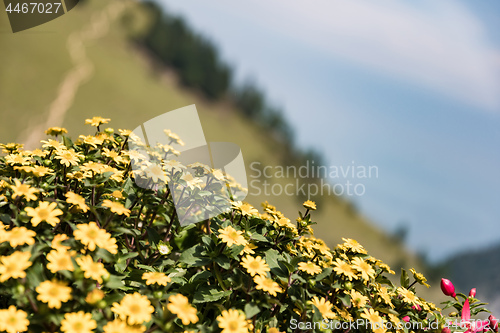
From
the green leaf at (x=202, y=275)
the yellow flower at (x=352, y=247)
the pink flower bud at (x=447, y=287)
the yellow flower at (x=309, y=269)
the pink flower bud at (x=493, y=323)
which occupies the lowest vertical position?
the pink flower bud at (x=493, y=323)

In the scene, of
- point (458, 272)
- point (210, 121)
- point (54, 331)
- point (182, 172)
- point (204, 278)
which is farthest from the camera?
point (210, 121)

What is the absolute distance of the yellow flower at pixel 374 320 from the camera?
141 cm

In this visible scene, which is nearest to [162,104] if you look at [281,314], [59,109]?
[59,109]

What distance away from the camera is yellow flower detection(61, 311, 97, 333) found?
98cm

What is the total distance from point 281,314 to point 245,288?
0.81 ft

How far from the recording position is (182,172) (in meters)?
1.71

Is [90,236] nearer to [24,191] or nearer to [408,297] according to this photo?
[24,191]

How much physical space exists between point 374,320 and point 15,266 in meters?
1.23

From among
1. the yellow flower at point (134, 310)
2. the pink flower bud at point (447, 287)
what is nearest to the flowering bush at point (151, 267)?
the yellow flower at point (134, 310)

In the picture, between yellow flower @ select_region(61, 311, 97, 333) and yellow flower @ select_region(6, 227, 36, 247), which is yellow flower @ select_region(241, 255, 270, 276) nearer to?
yellow flower @ select_region(61, 311, 97, 333)

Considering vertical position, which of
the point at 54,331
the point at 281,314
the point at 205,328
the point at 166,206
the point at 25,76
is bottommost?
the point at 281,314

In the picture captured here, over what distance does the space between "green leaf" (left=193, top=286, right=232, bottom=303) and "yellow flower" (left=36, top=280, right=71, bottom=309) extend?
45cm

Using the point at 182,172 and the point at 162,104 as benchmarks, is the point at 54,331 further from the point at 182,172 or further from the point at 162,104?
the point at 162,104

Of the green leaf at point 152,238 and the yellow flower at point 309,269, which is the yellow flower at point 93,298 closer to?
the green leaf at point 152,238
